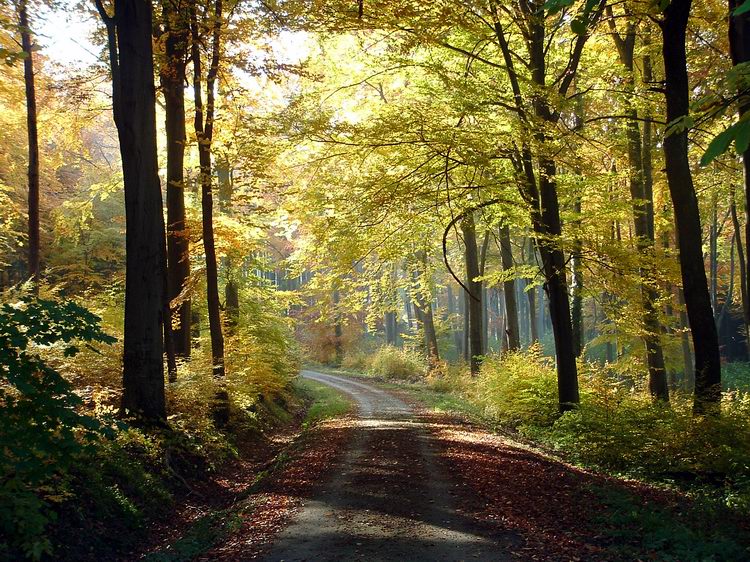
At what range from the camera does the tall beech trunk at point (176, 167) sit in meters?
11.6

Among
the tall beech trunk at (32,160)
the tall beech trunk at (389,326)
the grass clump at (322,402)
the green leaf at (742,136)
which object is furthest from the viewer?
the tall beech trunk at (389,326)

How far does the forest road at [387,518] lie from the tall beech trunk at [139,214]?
3.28 metres

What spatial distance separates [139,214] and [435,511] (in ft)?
20.8

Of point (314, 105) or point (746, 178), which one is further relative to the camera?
point (314, 105)

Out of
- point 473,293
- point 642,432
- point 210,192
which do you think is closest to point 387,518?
point 642,432

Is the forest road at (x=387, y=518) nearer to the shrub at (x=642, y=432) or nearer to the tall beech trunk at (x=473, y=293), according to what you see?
the shrub at (x=642, y=432)

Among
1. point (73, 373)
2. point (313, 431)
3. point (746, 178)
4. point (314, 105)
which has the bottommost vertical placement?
point (313, 431)

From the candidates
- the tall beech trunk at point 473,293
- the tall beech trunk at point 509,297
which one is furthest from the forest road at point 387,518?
the tall beech trunk at point 473,293

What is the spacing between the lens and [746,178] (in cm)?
735

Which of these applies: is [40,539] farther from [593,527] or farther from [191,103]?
[191,103]

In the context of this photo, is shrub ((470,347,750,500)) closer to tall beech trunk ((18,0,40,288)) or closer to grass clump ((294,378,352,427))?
grass clump ((294,378,352,427))

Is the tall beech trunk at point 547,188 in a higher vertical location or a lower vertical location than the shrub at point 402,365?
higher

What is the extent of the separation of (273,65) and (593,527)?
34.9 ft

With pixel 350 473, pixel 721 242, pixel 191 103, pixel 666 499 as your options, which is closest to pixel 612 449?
pixel 666 499
